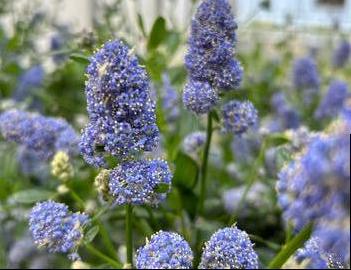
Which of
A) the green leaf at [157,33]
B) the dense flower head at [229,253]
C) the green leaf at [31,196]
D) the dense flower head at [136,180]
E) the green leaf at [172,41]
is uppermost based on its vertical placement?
the green leaf at [157,33]

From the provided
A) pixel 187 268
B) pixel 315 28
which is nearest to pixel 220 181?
pixel 187 268

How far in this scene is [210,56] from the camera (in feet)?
1.98

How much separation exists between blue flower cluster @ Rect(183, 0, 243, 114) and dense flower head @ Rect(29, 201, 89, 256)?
0.17 m

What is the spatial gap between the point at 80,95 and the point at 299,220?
107 centimetres

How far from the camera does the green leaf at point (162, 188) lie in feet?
1.60

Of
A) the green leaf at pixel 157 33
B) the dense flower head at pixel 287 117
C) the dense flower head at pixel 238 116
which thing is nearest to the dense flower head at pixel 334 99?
the dense flower head at pixel 287 117

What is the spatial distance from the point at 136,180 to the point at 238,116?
0.25m

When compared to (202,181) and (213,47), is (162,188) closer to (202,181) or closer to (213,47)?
(213,47)

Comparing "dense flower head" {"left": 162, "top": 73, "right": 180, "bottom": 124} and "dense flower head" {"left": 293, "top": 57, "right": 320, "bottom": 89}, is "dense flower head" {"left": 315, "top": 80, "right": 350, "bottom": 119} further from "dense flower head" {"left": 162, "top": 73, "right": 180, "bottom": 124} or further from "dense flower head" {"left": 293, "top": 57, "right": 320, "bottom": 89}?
"dense flower head" {"left": 162, "top": 73, "right": 180, "bottom": 124}

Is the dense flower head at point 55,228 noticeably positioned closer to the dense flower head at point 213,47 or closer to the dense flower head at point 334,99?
the dense flower head at point 213,47

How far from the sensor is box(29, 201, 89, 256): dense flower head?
490mm

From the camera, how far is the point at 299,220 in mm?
360

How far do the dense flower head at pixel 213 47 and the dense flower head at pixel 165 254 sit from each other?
8.9 inches

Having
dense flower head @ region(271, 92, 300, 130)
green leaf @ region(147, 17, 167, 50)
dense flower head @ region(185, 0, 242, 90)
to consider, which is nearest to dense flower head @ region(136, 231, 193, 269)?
dense flower head @ region(185, 0, 242, 90)
